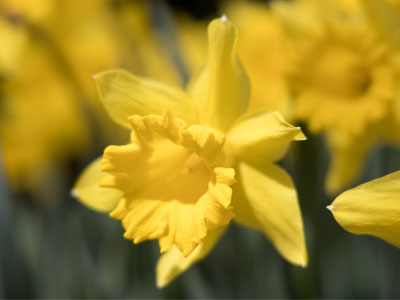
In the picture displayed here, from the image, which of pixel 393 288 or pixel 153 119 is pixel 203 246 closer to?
pixel 153 119

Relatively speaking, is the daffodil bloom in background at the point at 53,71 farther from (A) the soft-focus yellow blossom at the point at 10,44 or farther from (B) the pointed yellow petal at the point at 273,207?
(B) the pointed yellow petal at the point at 273,207

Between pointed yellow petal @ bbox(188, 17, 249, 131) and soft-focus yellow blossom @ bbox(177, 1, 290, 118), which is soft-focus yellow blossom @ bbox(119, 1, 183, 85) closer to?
soft-focus yellow blossom @ bbox(177, 1, 290, 118)

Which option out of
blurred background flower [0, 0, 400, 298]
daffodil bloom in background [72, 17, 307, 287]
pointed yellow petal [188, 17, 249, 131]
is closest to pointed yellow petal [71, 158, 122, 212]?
daffodil bloom in background [72, 17, 307, 287]

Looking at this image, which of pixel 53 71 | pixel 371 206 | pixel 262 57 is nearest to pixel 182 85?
pixel 262 57

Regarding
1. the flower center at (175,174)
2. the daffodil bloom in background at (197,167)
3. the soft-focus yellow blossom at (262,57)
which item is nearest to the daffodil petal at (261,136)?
the daffodil bloom in background at (197,167)

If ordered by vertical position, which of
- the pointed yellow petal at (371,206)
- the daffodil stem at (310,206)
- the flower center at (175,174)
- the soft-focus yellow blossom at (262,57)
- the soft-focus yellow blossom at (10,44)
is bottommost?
the daffodil stem at (310,206)

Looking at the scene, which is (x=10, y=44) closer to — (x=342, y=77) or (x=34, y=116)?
(x=34, y=116)
